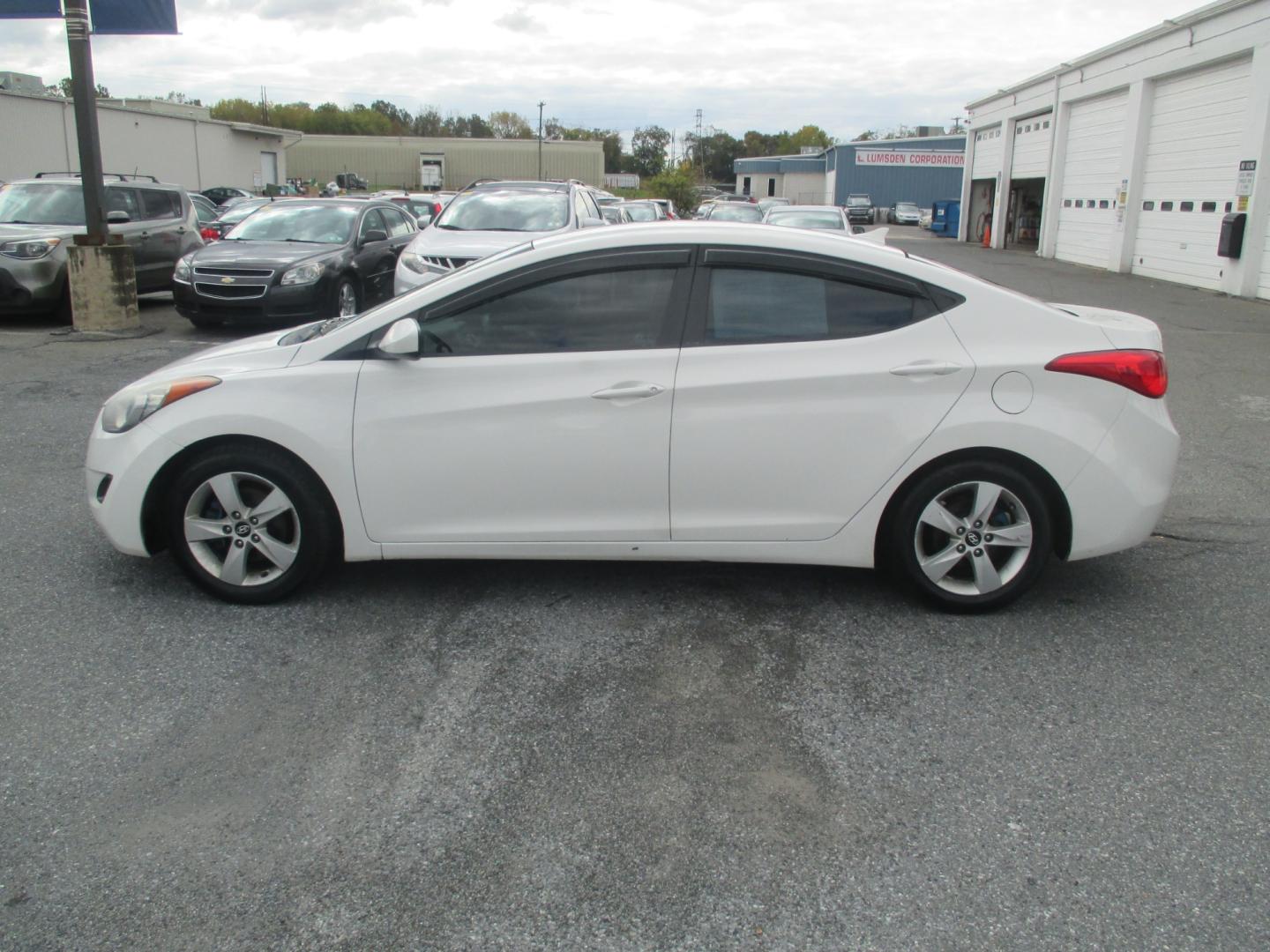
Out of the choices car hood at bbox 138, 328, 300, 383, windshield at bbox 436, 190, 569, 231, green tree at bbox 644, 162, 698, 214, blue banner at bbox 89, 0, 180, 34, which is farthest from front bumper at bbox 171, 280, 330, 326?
green tree at bbox 644, 162, 698, 214

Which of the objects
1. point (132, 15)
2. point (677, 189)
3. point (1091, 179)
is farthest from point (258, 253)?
point (677, 189)

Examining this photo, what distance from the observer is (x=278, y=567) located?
4.39 m

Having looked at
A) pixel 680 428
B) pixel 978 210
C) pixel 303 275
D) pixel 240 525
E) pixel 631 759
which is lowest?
pixel 631 759

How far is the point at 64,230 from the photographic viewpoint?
1261 centimetres

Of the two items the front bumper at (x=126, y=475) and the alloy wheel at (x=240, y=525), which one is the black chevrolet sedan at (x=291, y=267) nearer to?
the front bumper at (x=126, y=475)

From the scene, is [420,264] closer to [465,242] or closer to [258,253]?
[465,242]

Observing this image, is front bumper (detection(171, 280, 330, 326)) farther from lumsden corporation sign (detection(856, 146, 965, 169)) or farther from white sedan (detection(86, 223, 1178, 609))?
lumsden corporation sign (detection(856, 146, 965, 169))

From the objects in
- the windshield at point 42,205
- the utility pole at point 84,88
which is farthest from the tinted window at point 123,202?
the utility pole at point 84,88

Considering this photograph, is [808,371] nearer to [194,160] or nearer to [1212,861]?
[1212,861]

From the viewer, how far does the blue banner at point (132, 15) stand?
1193 cm

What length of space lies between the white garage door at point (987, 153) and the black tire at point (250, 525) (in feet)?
121

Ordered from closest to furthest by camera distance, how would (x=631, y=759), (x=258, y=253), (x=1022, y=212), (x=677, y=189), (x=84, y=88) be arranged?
(x=631, y=759)
(x=84, y=88)
(x=258, y=253)
(x=1022, y=212)
(x=677, y=189)

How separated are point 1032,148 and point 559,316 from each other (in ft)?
109

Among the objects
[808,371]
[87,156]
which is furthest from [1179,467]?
[87,156]
